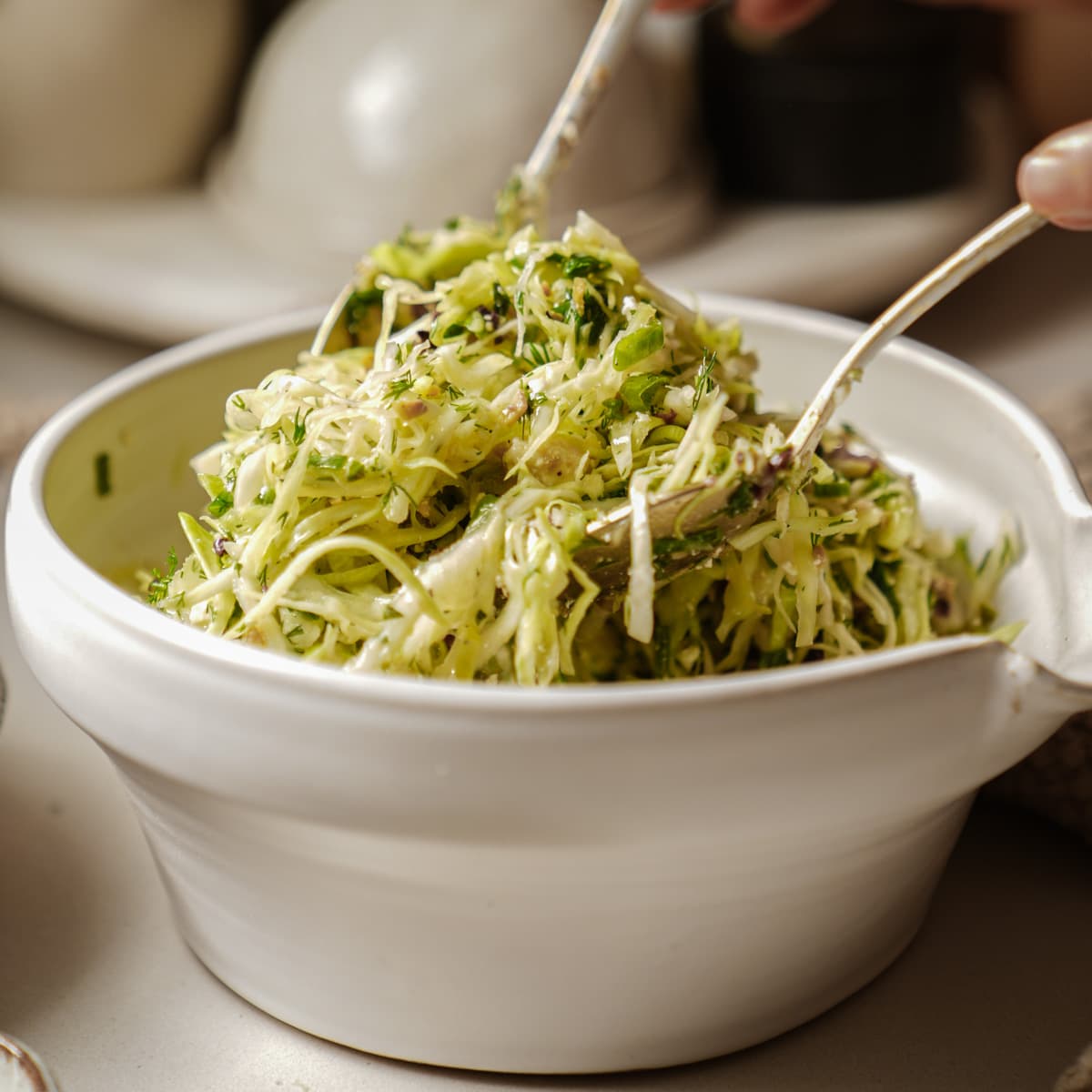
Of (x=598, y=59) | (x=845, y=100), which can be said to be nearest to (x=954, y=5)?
(x=845, y=100)

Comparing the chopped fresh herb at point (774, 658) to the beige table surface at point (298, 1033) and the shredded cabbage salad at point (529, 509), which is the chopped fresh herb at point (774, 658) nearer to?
the shredded cabbage salad at point (529, 509)

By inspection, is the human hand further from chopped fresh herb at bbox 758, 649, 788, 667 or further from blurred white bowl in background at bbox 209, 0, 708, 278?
blurred white bowl in background at bbox 209, 0, 708, 278

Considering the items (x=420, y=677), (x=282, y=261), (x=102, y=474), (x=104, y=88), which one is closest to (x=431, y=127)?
(x=282, y=261)

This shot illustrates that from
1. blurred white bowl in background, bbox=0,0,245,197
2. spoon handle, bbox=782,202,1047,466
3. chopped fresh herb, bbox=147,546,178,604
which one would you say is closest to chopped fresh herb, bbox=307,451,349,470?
chopped fresh herb, bbox=147,546,178,604

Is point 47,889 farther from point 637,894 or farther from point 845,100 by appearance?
point 845,100

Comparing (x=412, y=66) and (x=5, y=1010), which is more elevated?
(x=412, y=66)

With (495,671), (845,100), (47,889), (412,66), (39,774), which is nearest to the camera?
(495,671)

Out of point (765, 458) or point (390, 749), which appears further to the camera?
point (765, 458)
